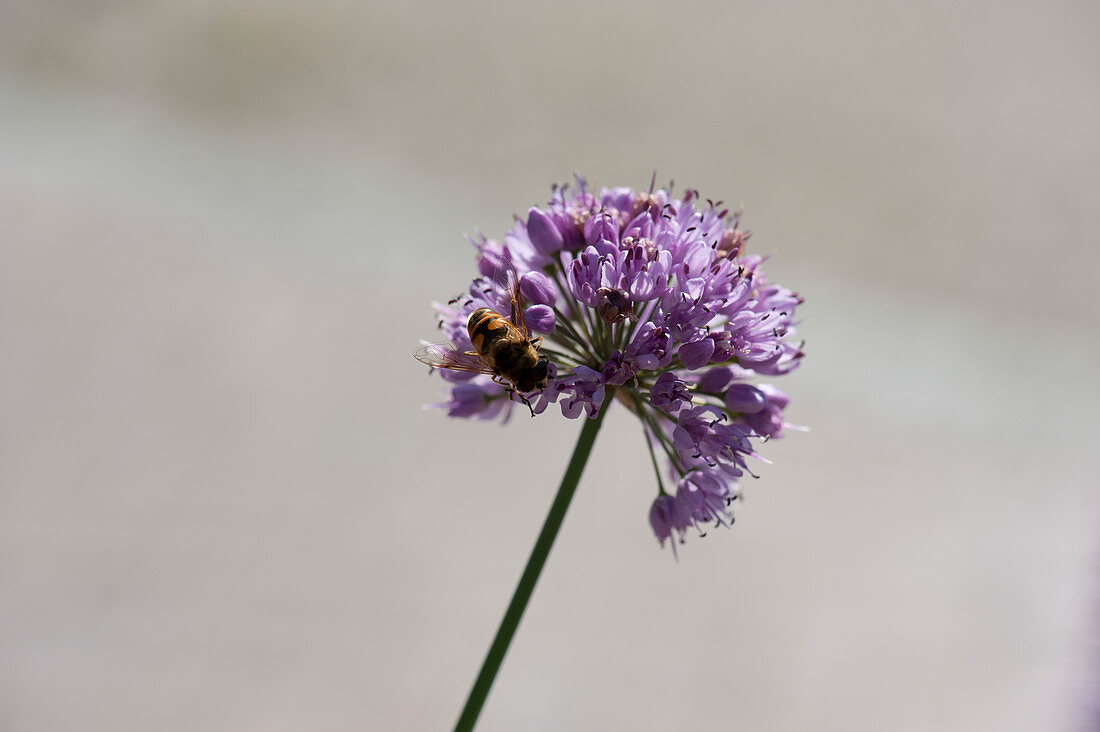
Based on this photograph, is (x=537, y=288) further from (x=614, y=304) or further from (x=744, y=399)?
(x=744, y=399)

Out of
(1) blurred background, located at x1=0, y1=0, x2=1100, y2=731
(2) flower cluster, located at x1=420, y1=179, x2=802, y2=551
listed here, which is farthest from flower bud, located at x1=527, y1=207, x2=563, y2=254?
(1) blurred background, located at x1=0, y1=0, x2=1100, y2=731

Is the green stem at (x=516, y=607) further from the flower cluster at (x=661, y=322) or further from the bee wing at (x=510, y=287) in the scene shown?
the bee wing at (x=510, y=287)

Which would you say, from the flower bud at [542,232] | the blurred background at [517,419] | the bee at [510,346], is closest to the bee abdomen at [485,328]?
the bee at [510,346]

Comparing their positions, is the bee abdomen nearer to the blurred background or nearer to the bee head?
the bee head

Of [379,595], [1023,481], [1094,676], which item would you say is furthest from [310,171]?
[1094,676]

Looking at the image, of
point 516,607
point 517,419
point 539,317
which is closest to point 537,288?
point 539,317

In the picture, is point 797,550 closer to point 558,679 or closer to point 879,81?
point 558,679
